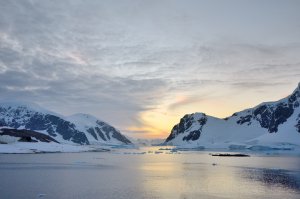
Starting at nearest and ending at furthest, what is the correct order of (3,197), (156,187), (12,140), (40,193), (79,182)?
(3,197)
(40,193)
(156,187)
(79,182)
(12,140)

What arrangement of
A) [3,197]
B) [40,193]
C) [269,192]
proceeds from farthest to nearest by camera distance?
[269,192]
[40,193]
[3,197]

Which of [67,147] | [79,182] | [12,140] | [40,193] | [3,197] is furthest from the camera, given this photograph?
[67,147]

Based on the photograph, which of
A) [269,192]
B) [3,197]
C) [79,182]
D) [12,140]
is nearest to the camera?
[3,197]

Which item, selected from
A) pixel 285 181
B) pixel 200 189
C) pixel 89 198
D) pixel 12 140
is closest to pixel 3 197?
pixel 89 198

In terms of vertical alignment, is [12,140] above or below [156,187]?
above

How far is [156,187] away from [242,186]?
10150 millimetres

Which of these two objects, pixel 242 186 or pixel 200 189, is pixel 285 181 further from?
pixel 200 189

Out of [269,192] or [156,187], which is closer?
[269,192]

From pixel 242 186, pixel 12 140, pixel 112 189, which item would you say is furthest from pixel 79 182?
pixel 12 140

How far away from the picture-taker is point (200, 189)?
1670 inches

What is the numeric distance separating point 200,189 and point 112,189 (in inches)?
375

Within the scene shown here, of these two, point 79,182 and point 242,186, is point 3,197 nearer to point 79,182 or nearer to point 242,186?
point 79,182

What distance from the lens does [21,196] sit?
3519 centimetres

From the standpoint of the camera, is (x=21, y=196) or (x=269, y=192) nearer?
(x=21, y=196)
